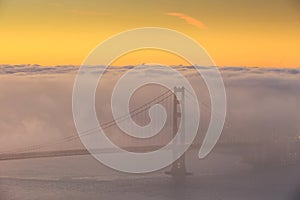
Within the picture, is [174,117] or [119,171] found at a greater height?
[174,117]

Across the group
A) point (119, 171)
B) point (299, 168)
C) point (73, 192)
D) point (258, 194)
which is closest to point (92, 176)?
point (119, 171)

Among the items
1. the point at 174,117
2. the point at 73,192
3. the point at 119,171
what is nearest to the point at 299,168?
the point at 174,117

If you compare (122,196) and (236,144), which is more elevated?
(236,144)

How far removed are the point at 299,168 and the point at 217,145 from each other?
1399 millimetres

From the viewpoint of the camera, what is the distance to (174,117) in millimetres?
6727

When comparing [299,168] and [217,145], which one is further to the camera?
[299,168]

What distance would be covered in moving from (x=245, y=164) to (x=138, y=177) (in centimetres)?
134

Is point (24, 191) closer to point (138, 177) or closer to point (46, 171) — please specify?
point (46, 171)

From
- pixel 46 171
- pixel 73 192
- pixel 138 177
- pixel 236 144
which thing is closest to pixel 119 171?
pixel 138 177

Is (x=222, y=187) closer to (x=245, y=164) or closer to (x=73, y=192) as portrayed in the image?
(x=245, y=164)

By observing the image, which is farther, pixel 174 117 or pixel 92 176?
pixel 174 117

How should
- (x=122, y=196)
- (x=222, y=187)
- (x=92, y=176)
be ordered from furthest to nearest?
(x=92, y=176) → (x=222, y=187) → (x=122, y=196)

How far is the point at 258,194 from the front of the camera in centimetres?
539

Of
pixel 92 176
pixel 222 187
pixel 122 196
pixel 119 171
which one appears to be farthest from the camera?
pixel 119 171
